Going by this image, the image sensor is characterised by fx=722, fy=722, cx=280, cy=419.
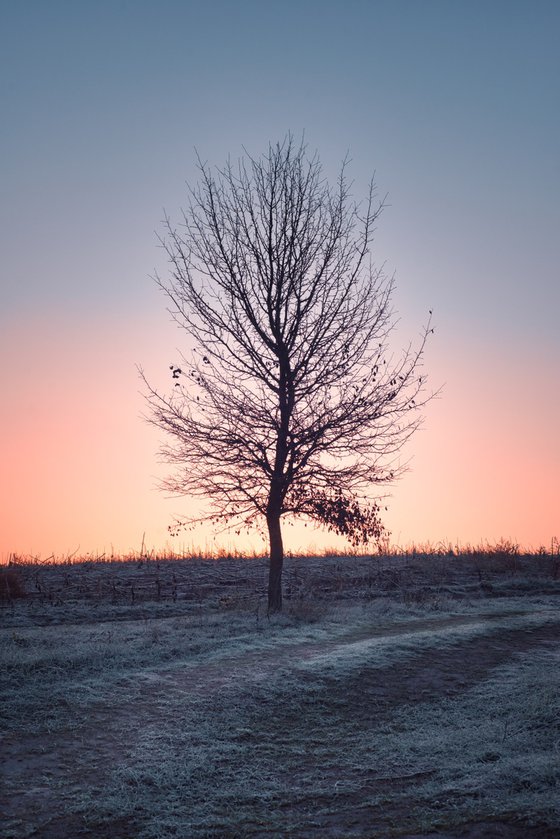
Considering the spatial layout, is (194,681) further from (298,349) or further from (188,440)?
(298,349)

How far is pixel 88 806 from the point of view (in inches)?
254

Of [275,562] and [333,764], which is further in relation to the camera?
[275,562]

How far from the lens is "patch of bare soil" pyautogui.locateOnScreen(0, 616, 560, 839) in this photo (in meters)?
6.01

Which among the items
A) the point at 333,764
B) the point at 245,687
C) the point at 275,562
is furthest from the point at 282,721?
the point at 275,562

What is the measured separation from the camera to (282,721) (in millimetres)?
8641

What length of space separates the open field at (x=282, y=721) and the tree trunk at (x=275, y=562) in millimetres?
368

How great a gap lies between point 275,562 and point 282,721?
6645 mm

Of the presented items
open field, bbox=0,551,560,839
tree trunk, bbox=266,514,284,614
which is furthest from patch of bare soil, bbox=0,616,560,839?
tree trunk, bbox=266,514,284,614

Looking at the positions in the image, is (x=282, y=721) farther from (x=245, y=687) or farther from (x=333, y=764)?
(x=333, y=764)

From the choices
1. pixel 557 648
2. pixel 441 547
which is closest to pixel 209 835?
pixel 557 648

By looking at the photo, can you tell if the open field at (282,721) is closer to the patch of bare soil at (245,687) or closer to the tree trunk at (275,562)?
the patch of bare soil at (245,687)

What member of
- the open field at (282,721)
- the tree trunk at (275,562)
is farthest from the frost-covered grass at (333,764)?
the tree trunk at (275,562)

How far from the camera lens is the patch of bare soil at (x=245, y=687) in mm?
6012

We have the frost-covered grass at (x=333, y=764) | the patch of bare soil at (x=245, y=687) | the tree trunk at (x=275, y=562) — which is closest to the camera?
the patch of bare soil at (x=245, y=687)
